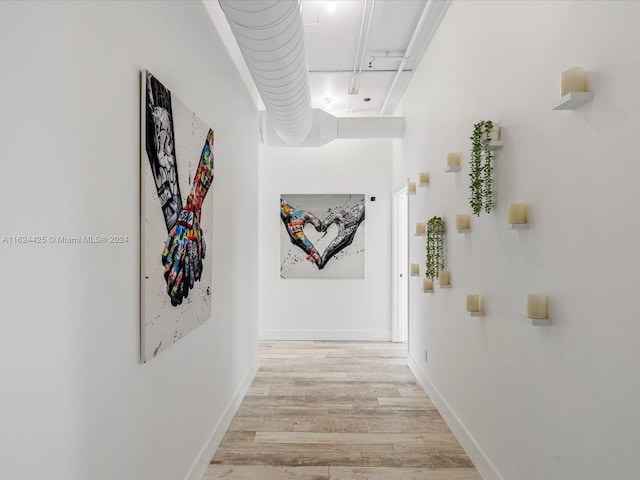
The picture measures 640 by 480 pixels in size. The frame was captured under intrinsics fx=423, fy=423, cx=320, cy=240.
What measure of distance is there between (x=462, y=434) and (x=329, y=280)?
318cm

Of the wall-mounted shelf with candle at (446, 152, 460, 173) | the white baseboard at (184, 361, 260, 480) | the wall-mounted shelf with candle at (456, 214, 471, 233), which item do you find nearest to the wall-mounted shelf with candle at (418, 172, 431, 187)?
the wall-mounted shelf with candle at (446, 152, 460, 173)

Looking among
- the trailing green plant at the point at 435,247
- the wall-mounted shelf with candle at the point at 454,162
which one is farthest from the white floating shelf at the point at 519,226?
the trailing green plant at the point at 435,247

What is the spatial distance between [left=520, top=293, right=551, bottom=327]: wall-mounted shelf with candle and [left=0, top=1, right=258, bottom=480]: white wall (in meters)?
1.53

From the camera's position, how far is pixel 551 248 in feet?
5.40

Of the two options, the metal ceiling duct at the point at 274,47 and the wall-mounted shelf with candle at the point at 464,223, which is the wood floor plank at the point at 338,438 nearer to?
the wall-mounted shelf with candle at the point at 464,223

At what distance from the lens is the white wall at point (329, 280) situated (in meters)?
5.68

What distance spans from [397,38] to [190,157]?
7.43 feet

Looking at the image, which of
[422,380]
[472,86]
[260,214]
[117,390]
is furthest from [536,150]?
[260,214]

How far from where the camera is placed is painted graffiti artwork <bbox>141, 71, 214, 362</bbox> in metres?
1.63

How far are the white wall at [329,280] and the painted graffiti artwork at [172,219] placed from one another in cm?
327

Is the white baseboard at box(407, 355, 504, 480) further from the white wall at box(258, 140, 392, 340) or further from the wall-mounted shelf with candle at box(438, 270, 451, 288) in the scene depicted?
the white wall at box(258, 140, 392, 340)

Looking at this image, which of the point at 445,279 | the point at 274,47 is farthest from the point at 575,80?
the point at 445,279

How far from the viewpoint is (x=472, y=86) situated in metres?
2.56

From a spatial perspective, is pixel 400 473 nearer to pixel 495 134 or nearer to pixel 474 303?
pixel 474 303
